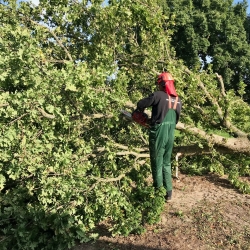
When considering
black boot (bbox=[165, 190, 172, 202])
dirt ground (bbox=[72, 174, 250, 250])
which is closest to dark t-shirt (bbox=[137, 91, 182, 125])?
black boot (bbox=[165, 190, 172, 202])

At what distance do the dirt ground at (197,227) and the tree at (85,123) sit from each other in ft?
0.54

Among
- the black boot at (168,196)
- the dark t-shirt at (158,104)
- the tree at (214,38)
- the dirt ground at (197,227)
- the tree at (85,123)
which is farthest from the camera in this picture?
the tree at (214,38)

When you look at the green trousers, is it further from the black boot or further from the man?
the black boot

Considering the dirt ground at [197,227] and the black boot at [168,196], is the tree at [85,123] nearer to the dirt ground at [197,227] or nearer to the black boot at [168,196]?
the dirt ground at [197,227]

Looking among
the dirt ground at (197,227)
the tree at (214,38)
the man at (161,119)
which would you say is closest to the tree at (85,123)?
the dirt ground at (197,227)

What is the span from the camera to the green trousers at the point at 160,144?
14.1ft

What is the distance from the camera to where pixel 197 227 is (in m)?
4.08

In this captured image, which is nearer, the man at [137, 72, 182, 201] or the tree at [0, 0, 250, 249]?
the tree at [0, 0, 250, 249]

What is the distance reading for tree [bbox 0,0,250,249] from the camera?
160 inches

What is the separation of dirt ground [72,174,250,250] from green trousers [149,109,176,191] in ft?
1.75

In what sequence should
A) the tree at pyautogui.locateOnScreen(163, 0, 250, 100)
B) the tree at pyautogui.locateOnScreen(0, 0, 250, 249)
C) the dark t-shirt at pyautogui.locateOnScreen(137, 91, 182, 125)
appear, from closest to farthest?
the tree at pyautogui.locateOnScreen(0, 0, 250, 249) → the dark t-shirt at pyautogui.locateOnScreen(137, 91, 182, 125) → the tree at pyautogui.locateOnScreen(163, 0, 250, 100)

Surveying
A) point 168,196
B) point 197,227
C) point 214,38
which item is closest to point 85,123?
point 168,196

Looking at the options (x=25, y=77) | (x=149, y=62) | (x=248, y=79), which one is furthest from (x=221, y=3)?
(x=25, y=77)

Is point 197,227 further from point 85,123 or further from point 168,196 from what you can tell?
point 85,123
